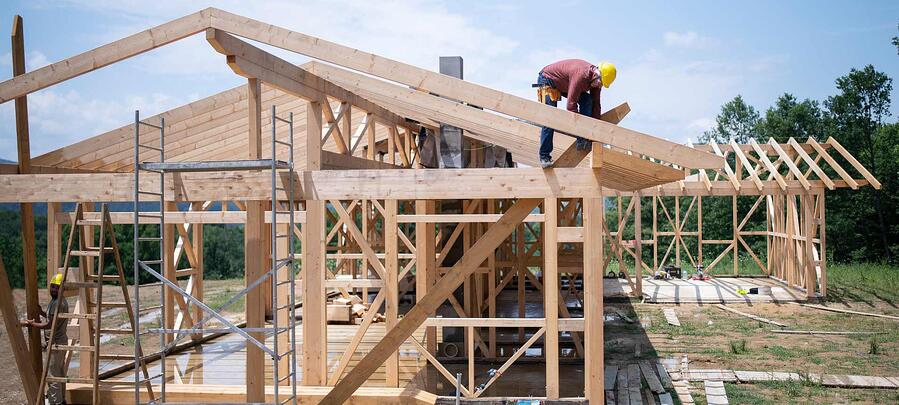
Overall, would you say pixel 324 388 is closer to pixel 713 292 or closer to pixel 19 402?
pixel 19 402

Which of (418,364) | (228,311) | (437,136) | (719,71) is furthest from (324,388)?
Answer: (719,71)

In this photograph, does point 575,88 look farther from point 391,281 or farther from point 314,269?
point 391,281

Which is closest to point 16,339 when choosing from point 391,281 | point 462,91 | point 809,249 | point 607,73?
point 391,281

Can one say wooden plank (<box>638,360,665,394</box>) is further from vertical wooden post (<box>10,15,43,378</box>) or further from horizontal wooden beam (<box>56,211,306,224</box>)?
vertical wooden post (<box>10,15,43,378</box>)

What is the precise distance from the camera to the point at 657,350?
12578 mm

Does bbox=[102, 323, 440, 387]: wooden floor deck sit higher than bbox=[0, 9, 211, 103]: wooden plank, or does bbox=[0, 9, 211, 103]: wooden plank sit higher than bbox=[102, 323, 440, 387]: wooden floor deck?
bbox=[0, 9, 211, 103]: wooden plank

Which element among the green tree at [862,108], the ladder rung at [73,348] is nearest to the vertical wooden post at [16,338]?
the ladder rung at [73,348]

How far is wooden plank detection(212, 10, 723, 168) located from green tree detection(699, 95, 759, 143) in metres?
36.7

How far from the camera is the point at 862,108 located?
31.6 metres

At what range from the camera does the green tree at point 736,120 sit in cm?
4088

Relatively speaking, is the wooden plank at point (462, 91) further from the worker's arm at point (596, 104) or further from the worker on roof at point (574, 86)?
the worker's arm at point (596, 104)

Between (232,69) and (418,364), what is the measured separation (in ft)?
20.7

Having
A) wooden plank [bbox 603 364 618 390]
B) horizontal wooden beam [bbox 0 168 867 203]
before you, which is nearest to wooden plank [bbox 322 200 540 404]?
horizontal wooden beam [bbox 0 168 867 203]

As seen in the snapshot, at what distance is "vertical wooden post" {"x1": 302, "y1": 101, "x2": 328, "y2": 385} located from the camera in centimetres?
775
